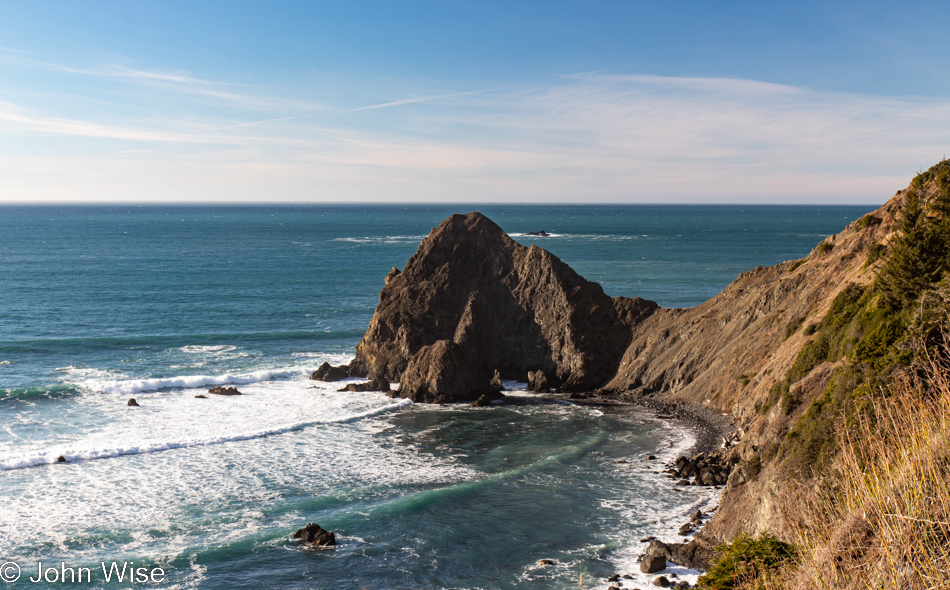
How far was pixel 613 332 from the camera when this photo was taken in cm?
5803

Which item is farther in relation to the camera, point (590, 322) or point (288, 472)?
point (590, 322)

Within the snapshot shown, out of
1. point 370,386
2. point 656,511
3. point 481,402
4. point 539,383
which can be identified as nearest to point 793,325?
point 656,511

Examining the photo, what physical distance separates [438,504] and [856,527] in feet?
73.9

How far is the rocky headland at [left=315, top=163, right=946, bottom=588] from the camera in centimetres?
3731

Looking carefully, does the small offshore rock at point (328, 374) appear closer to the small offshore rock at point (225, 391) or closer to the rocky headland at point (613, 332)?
the rocky headland at point (613, 332)

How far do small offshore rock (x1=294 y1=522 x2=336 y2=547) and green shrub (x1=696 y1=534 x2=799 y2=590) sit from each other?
1547 centimetres

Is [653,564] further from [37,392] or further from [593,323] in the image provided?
[37,392]

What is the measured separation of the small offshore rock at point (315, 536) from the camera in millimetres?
28472

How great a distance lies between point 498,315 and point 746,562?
139ft

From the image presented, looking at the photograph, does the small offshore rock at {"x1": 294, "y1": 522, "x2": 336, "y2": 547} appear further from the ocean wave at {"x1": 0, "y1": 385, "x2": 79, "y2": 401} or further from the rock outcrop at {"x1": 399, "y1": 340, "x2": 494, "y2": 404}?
the ocean wave at {"x1": 0, "y1": 385, "x2": 79, "y2": 401}

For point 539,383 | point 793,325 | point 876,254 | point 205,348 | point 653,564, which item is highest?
point 876,254

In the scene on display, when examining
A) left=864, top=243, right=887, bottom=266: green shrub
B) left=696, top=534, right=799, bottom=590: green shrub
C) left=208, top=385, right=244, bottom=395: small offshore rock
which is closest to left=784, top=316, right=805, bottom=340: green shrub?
left=864, top=243, right=887, bottom=266: green shrub

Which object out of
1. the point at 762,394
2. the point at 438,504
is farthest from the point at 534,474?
the point at 762,394

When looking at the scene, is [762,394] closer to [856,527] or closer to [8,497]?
[856,527]
